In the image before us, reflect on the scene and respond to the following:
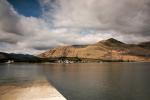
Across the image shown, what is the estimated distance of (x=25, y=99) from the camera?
38.3 metres

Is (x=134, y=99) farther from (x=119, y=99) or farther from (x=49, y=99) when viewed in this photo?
(x=49, y=99)

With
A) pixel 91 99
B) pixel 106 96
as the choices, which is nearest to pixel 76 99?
pixel 91 99

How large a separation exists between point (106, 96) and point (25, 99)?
27152 millimetres

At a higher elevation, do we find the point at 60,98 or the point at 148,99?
the point at 60,98

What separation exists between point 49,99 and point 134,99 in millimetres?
26738

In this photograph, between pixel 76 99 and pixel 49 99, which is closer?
pixel 49 99

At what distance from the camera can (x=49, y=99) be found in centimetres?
3772

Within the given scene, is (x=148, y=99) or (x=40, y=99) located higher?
(x=40, y=99)

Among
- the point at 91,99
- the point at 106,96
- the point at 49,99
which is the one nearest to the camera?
the point at 49,99

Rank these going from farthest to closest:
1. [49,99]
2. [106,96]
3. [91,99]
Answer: [106,96]
[91,99]
[49,99]

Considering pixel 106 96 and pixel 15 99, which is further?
pixel 106 96

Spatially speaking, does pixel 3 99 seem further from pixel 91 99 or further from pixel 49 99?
pixel 91 99

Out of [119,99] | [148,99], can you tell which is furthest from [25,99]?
[148,99]

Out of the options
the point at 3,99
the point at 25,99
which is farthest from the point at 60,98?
the point at 3,99
